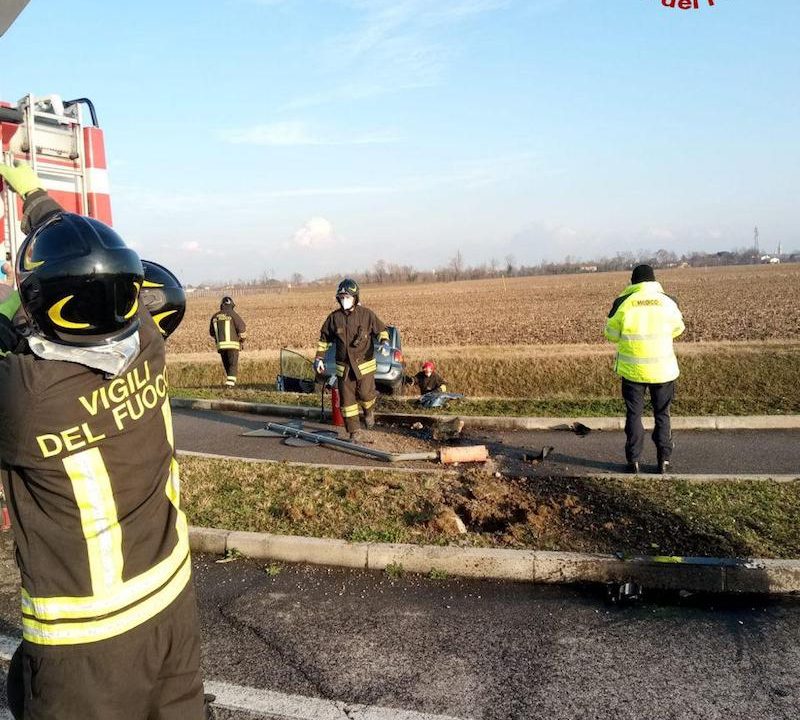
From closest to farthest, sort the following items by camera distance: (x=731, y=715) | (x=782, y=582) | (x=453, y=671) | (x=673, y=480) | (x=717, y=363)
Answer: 1. (x=731, y=715)
2. (x=453, y=671)
3. (x=782, y=582)
4. (x=673, y=480)
5. (x=717, y=363)

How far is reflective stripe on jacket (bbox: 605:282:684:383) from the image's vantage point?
703 cm

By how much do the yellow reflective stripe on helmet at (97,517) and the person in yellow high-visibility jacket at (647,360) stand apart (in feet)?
19.6

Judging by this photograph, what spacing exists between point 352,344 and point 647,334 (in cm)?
366

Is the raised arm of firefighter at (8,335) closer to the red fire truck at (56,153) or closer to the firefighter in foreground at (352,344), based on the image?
the red fire truck at (56,153)

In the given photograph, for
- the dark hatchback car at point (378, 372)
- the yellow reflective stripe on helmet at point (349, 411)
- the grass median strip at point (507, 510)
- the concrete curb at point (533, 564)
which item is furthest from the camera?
the dark hatchback car at point (378, 372)

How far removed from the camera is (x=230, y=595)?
453cm

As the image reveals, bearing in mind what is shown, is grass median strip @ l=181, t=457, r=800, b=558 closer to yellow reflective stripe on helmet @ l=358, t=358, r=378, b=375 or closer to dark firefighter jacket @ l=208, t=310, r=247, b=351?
yellow reflective stripe on helmet @ l=358, t=358, r=378, b=375

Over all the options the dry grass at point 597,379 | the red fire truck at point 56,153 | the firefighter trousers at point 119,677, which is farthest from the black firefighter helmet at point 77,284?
the dry grass at point 597,379

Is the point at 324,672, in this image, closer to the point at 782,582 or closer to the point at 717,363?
the point at 782,582

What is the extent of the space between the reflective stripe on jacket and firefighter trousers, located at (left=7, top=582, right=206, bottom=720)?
5.85m

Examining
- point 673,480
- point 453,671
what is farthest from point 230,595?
point 673,480

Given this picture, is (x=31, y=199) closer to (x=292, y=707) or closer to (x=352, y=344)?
(x=292, y=707)

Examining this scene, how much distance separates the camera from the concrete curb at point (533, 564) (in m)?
4.46

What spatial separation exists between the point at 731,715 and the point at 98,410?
9.80 ft
